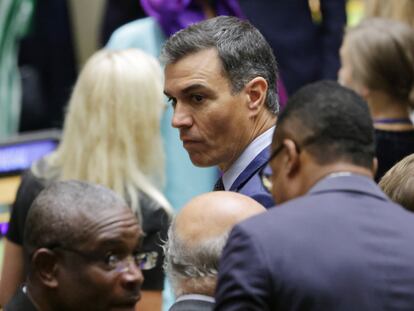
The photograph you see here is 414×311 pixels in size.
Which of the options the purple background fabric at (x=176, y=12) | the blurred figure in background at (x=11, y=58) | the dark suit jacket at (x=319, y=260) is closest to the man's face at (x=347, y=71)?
the purple background fabric at (x=176, y=12)

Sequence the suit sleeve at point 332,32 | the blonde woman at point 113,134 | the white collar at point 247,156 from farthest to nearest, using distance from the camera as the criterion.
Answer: the suit sleeve at point 332,32
the blonde woman at point 113,134
the white collar at point 247,156

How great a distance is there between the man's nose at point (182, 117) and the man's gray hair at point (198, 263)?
0.68 m

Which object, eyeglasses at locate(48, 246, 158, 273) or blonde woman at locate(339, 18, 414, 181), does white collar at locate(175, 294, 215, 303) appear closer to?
eyeglasses at locate(48, 246, 158, 273)

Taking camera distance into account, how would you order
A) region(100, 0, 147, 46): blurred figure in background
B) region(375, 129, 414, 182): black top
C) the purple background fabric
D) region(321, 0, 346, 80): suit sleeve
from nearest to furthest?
region(375, 129, 414, 182): black top → the purple background fabric → region(321, 0, 346, 80): suit sleeve → region(100, 0, 147, 46): blurred figure in background

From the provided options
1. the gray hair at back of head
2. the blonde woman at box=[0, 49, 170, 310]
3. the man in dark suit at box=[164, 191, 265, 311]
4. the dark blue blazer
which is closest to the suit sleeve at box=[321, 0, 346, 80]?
the dark blue blazer

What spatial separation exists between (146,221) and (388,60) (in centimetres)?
160

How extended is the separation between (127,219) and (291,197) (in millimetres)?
635

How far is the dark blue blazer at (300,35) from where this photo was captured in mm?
6637

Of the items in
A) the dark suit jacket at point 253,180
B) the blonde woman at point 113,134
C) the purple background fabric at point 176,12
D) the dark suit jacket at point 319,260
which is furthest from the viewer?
the purple background fabric at point 176,12

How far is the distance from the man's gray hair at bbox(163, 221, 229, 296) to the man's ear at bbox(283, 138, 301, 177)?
303mm

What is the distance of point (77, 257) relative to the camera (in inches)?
135

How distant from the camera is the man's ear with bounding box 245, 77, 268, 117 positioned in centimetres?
393

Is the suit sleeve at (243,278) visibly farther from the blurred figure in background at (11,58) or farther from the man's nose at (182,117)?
the blurred figure in background at (11,58)

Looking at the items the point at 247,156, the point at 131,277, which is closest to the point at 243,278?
the point at 131,277
